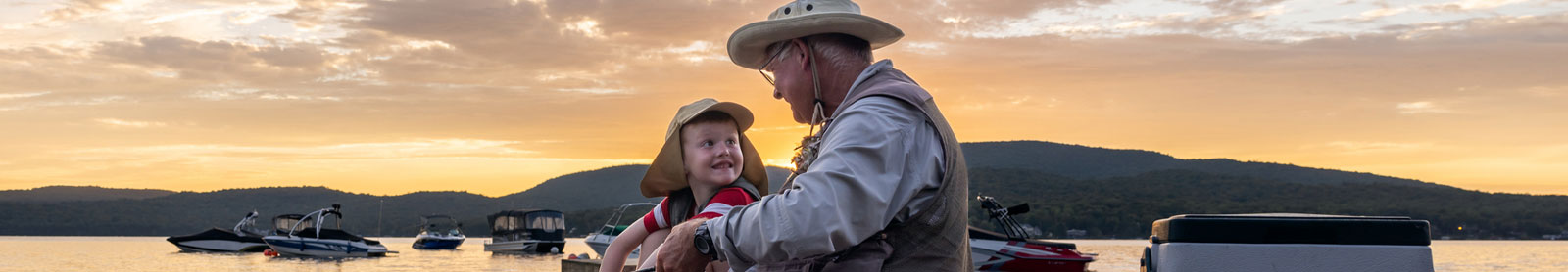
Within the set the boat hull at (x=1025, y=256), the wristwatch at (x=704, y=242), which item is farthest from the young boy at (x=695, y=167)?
the boat hull at (x=1025, y=256)

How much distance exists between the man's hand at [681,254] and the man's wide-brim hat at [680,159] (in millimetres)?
1588

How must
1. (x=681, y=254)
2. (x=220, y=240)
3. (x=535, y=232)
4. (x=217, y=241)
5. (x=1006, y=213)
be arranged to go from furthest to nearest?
(x=217, y=241)
(x=220, y=240)
(x=535, y=232)
(x=1006, y=213)
(x=681, y=254)

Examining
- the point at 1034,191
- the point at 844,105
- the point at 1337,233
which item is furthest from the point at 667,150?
the point at 1034,191

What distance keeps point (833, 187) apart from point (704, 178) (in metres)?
2.13

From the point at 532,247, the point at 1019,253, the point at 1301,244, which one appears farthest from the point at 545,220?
the point at 1301,244

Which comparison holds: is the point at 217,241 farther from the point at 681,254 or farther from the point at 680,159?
the point at 681,254

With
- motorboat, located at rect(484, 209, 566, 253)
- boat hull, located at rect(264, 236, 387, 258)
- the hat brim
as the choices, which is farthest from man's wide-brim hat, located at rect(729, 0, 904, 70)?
motorboat, located at rect(484, 209, 566, 253)

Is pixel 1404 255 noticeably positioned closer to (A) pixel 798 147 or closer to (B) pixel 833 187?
(A) pixel 798 147

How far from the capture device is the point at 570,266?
12516 millimetres

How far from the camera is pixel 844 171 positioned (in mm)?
2352

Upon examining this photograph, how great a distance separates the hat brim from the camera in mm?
2857

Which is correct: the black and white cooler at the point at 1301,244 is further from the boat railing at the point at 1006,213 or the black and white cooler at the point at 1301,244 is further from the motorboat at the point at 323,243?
the motorboat at the point at 323,243

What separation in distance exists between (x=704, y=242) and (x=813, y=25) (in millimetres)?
544

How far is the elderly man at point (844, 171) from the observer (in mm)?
2369
